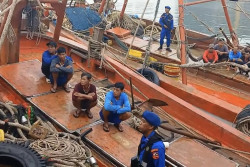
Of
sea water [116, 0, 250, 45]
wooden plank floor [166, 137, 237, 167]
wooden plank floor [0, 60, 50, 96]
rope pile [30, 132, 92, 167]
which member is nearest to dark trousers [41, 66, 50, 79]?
wooden plank floor [0, 60, 50, 96]

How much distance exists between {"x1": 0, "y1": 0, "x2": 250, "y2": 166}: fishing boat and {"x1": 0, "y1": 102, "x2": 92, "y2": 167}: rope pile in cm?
20

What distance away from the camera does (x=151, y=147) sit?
9.62 feet

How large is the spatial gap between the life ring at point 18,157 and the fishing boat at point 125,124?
88cm

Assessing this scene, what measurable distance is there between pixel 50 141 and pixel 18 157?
1.95 feet

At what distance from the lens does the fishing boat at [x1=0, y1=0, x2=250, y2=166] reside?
4.23 metres

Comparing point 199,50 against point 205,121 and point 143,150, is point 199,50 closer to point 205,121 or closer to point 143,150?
point 205,121

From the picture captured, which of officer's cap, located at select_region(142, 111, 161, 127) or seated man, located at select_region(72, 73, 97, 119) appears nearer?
officer's cap, located at select_region(142, 111, 161, 127)

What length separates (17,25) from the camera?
236 inches

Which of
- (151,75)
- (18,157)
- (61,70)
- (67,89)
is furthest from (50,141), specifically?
(151,75)

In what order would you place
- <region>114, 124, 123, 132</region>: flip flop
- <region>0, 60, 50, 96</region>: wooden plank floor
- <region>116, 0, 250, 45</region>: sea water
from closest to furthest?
<region>114, 124, 123, 132</region>: flip flop, <region>0, 60, 50, 96</region>: wooden plank floor, <region>116, 0, 250, 45</region>: sea water

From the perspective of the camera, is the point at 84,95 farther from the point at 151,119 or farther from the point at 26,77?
the point at 26,77

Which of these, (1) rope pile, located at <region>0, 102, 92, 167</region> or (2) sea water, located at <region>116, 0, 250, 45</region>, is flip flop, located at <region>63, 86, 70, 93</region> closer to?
(1) rope pile, located at <region>0, 102, 92, 167</region>

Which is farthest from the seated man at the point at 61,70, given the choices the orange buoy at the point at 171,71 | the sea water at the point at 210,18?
the sea water at the point at 210,18

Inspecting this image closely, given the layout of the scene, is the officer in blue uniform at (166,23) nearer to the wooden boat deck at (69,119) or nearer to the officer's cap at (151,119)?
the wooden boat deck at (69,119)
